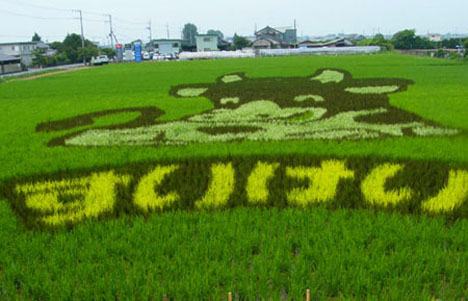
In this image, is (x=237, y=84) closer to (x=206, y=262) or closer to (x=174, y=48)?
(x=206, y=262)

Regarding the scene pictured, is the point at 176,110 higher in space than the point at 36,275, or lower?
higher

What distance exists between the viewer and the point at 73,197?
661 centimetres

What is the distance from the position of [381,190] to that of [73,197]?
17.3ft

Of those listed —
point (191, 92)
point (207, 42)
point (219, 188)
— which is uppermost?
point (207, 42)

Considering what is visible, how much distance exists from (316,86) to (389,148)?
13.2m

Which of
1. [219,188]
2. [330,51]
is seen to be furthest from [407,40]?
[219,188]

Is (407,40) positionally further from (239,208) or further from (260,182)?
(239,208)

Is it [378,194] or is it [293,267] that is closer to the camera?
[293,267]

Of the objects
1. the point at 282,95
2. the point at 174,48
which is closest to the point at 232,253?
the point at 282,95

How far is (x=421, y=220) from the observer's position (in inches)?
207

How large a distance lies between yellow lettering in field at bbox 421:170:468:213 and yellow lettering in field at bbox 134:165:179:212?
399 cm

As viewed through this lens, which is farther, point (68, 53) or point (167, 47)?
point (167, 47)

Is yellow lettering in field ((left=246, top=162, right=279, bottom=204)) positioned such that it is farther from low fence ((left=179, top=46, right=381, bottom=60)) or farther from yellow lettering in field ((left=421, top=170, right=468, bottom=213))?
low fence ((left=179, top=46, right=381, bottom=60))

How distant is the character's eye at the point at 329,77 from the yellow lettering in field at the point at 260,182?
16.8m
